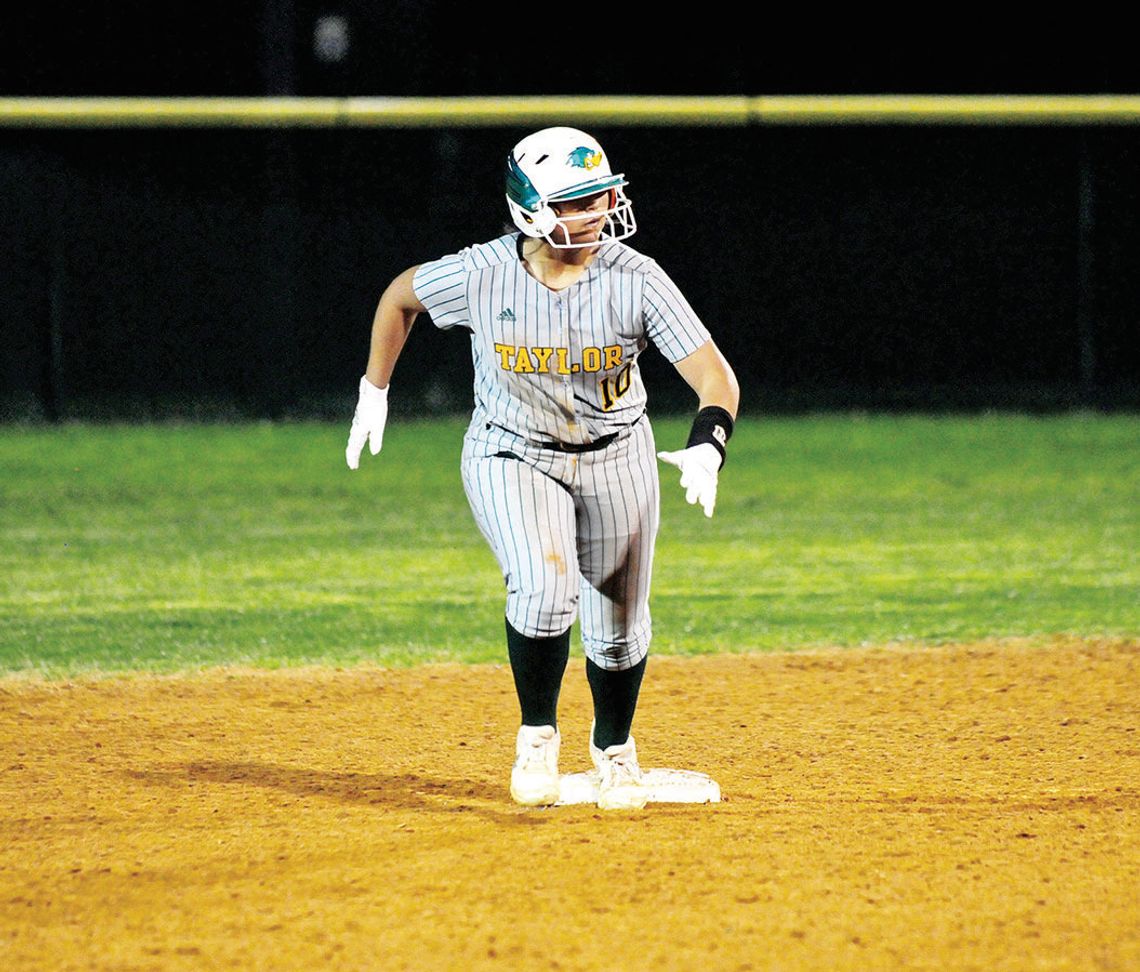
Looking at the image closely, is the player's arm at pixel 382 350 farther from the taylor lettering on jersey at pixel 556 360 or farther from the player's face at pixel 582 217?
the player's face at pixel 582 217

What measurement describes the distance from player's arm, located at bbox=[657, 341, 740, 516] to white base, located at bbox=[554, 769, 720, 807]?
764 mm

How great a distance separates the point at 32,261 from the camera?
14.1 meters

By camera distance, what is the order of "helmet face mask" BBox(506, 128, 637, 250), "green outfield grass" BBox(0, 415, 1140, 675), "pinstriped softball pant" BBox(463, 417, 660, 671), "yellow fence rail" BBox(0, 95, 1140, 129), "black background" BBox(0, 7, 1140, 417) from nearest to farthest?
"helmet face mask" BBox(506, 128, 637, 250) < "pinstriped softball pant" BBox(463, 417, 660, 671) < "green outfield grass" BBox(0, 415, 1140, 675) < "yellow fence rail" BBox(0, 95, 1140, 129) < "black background" BBox(0, 7, 1140, 417)

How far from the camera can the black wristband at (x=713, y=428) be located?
3797mm

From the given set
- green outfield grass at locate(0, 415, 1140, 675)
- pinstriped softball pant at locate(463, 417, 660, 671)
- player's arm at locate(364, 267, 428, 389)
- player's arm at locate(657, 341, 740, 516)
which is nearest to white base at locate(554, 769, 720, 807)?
pinstriped softball pant at locate(463, 417, 660, 671)

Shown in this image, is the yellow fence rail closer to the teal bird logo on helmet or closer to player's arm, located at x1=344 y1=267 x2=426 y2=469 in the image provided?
player's arm, located at x1=344 y1=267 x2=426 y2=469

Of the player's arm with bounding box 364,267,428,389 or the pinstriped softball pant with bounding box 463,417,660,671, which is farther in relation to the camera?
the player's arm with bounding box 364,267,428,389

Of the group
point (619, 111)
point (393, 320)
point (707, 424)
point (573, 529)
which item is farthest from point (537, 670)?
point (619, 111)

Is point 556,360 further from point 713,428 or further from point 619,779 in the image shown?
point 619,779

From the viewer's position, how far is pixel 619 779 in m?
4.07

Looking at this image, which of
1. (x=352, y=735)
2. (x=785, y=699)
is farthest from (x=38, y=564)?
(x=785, y=699)

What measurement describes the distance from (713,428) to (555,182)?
69cm

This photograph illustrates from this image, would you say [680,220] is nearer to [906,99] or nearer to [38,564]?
[906,99]

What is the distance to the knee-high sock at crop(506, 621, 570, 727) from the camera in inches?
154
